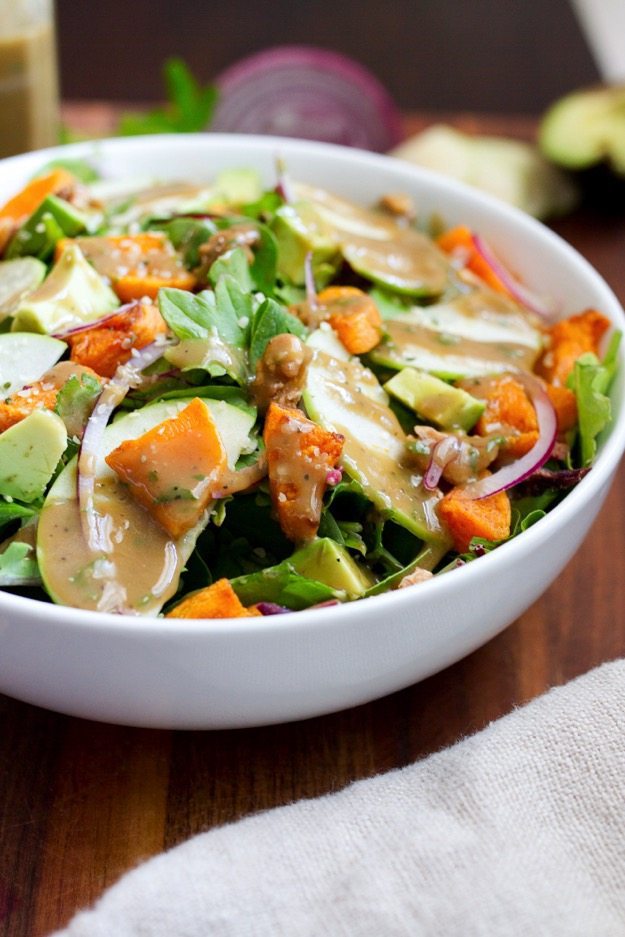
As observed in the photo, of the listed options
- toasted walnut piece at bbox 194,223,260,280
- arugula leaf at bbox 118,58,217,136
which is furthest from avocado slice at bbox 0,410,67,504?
arugula leaf at bbox 118,58,217,136

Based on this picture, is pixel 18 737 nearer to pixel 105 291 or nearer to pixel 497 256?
pixel 105 291

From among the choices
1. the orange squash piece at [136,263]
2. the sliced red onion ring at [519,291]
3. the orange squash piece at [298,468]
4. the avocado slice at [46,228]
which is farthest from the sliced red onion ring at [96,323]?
the sliced red onion ring at [519,291]

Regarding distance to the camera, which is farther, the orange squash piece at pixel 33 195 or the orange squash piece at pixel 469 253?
the orange squash piece at pixel 469 253

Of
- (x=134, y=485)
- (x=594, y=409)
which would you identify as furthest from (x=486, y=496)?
(x=134, y=485)

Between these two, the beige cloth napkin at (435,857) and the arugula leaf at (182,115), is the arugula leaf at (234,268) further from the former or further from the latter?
the arugula leaf at (182,115)

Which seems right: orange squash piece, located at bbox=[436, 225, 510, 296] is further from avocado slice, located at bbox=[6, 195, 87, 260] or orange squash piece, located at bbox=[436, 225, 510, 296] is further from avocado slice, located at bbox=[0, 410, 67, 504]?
avocado slice, located at bbox=[0, 410, 67, 504]

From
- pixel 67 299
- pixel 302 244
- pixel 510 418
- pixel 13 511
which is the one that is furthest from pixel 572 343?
pixel 13 511
